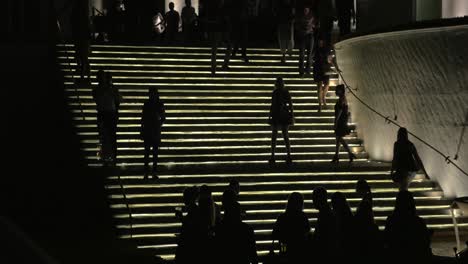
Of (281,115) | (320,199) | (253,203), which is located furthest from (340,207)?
(281,115)

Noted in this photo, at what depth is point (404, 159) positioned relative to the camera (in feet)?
59.1

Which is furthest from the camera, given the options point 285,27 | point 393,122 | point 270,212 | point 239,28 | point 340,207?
point 285,27

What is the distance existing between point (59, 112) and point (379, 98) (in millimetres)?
6276

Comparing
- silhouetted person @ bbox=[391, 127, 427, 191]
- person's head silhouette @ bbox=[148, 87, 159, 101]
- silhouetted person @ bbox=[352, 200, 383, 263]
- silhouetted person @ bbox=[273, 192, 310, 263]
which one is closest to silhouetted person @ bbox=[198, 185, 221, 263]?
silhouetted person @ bbox=[273, 192, 310, 263]

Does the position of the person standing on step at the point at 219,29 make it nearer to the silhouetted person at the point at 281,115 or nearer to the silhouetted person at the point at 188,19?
the silhouetted person at the point at 188,19

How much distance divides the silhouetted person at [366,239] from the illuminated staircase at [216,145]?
4820mm

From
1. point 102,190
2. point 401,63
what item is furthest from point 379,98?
point 102,190

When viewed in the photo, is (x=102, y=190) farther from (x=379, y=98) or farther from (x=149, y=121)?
(x=379, y=98)

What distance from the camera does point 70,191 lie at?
730 inches

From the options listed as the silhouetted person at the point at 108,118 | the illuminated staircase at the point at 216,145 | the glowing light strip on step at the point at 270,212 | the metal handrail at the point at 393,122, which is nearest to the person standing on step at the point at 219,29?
the illuminated staircase at the point at 216,145

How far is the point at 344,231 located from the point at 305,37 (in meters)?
12.5

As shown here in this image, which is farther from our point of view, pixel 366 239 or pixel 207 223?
pixel 207 223

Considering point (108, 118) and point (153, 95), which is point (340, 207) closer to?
point (153, 95)

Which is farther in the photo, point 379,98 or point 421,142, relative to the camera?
point 379,98
